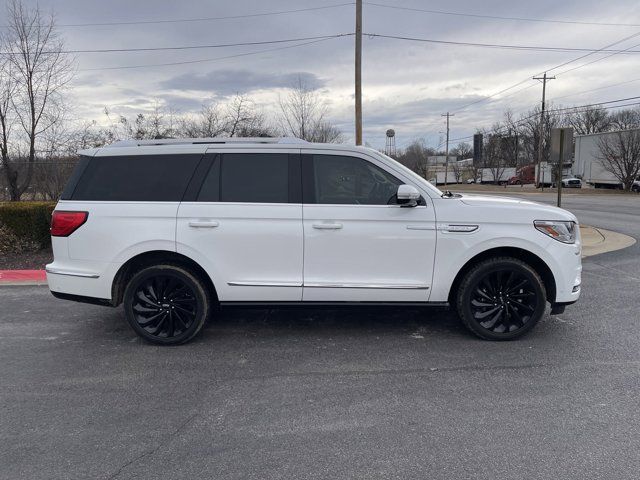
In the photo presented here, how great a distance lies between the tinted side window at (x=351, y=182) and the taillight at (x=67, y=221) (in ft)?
7.56

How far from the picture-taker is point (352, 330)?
519 cm

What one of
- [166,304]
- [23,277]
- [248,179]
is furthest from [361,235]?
[23,277]

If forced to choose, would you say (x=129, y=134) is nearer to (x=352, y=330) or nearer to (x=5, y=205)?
(x=5, y=205)

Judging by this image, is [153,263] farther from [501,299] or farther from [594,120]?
[594,120]

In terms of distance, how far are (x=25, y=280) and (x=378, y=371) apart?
653 centimetres

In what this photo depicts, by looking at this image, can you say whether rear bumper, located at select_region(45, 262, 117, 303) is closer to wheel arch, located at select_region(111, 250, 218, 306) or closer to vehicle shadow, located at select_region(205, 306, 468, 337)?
wheel arch, located at select_region(111, 250, 218, 306)

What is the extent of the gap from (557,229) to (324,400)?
2784 millimetres

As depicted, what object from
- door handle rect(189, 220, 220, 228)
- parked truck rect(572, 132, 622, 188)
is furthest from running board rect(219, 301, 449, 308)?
parked truck rect(572, 132, 622, 188)

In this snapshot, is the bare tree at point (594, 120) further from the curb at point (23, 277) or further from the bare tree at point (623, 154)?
the curb at point (23, 277)

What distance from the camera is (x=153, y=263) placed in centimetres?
481

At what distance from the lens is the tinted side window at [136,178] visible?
4738 millimetres

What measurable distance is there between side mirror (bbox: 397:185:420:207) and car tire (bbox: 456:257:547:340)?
35.8 inches

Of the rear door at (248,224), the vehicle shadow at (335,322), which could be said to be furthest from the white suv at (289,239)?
the vehicle shadow at (335,322)

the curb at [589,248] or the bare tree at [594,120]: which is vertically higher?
the bare tree at [594,120]
